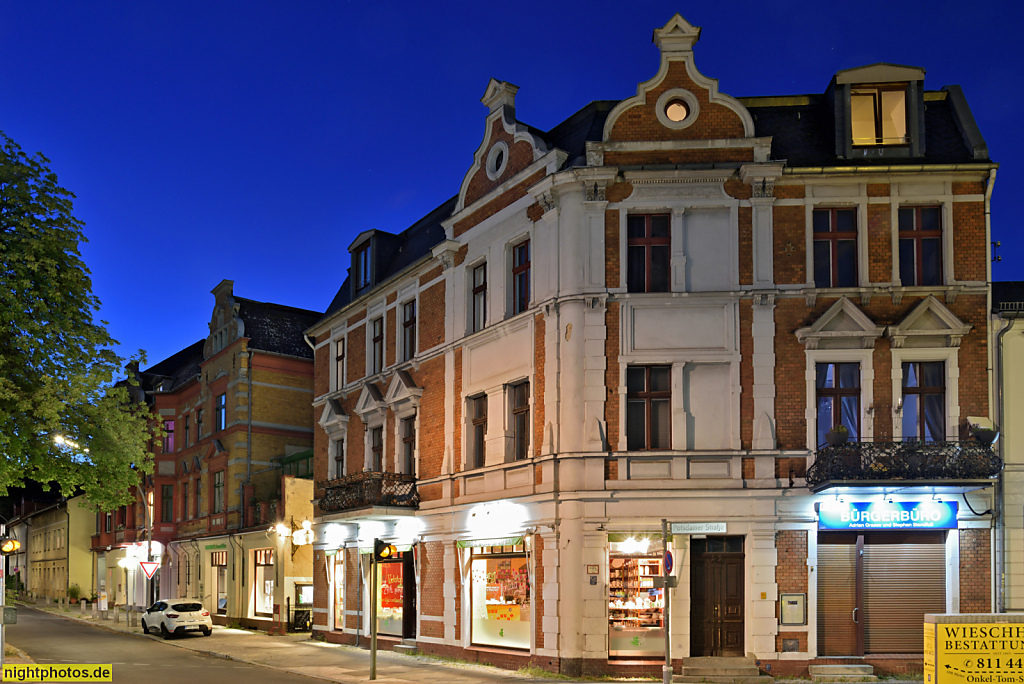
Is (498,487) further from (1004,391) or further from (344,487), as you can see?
(1004,391)

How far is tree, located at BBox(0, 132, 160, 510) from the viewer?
2184cm

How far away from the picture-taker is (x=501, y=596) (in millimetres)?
25000

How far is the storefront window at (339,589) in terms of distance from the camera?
3256cm

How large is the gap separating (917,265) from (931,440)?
373cm

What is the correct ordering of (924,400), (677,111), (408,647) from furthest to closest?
(408,647), (677,111), (924,400)

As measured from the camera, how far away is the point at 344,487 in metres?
30.2

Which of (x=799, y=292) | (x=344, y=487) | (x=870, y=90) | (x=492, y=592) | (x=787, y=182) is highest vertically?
(x=870, y=90)

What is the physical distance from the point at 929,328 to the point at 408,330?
14.6 metres

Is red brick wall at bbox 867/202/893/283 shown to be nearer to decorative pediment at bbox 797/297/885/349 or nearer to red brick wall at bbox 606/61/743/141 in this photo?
decorative pediment at bbox 797/297/885/349

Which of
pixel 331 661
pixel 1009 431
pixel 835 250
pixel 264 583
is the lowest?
pixel 331 661

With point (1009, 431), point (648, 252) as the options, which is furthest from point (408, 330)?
point (1009, 431)

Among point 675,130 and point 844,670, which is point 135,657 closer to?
point 844,670

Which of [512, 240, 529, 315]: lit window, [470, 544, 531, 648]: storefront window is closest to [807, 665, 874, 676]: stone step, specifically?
[470, 544, 531, 648]: storefront window

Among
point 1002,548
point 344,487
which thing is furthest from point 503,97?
point 1002,548
